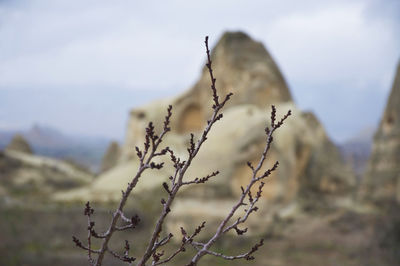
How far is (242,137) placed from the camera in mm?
12812

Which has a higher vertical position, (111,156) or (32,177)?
(111,156)

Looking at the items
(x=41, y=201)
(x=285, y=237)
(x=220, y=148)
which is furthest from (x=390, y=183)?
(x=41, y=201)

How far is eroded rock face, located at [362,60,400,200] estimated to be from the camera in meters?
13.4

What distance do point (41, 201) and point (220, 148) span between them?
868 cm

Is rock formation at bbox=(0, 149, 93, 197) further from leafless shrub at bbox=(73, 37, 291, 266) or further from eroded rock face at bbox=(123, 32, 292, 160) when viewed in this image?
leafless shrub at bbox=(73, 37, 291, 266)

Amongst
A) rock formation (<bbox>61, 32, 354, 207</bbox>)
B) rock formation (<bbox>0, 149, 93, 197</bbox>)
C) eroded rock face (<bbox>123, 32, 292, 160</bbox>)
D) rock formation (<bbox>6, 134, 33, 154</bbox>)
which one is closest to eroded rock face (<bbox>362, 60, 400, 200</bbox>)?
rock formation (<bbox>61, 32, 354, 207</bbox>)

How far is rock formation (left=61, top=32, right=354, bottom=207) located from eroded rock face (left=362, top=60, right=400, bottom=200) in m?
1.91

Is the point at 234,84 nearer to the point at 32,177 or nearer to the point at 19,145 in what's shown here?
the point at 32,177

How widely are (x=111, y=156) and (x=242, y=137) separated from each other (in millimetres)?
20224

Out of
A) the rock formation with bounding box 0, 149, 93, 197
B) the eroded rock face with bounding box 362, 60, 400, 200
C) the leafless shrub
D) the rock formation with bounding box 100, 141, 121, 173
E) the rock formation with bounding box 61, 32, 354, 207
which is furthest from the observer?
the rock formation with bounding box 100, 141, 121, 173

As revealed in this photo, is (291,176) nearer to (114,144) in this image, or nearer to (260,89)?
(260,89)

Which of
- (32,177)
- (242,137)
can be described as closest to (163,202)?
(242,137)

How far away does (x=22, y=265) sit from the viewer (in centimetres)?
901

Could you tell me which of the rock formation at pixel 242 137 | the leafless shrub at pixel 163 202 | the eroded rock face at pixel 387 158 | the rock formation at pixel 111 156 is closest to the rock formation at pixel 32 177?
the rock formation at pixel 242 137
